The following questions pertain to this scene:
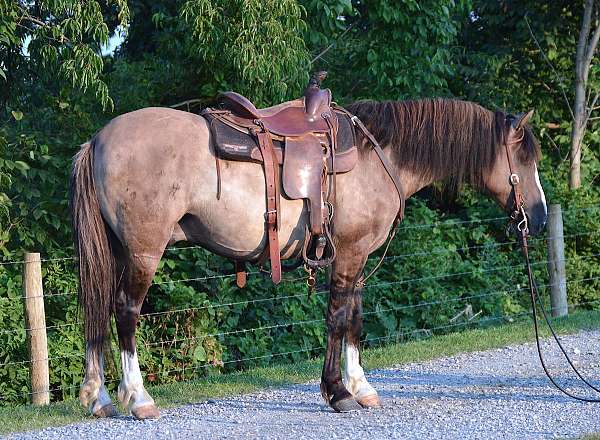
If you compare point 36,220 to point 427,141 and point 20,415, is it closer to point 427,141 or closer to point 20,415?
point 20,415

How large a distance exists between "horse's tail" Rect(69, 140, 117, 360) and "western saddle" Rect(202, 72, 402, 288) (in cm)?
72

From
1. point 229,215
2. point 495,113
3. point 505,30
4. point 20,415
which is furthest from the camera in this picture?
point 505,30

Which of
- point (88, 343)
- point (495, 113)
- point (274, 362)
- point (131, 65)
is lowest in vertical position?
point (274, 362)

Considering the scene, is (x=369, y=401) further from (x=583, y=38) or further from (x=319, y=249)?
(x=583, y=38)

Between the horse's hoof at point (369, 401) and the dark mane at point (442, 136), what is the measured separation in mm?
1445

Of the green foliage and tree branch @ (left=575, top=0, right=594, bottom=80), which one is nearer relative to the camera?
the green foliage

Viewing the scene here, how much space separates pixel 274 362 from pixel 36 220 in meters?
2.64

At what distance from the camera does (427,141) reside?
18.3 ft

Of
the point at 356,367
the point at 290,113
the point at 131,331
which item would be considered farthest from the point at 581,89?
the point at 131,331

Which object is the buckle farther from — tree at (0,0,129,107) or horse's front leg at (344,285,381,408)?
tree at (0,0,129,107)

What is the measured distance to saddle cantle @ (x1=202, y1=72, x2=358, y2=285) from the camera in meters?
5.05

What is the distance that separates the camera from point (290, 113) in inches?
210

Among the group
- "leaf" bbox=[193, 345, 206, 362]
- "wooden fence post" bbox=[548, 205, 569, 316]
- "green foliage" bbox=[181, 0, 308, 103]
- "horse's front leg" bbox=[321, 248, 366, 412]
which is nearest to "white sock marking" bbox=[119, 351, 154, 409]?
"horse's front leg" bbox=[321, 248, 366, 412]

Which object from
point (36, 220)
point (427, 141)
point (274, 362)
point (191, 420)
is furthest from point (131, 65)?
point (191, 420)
